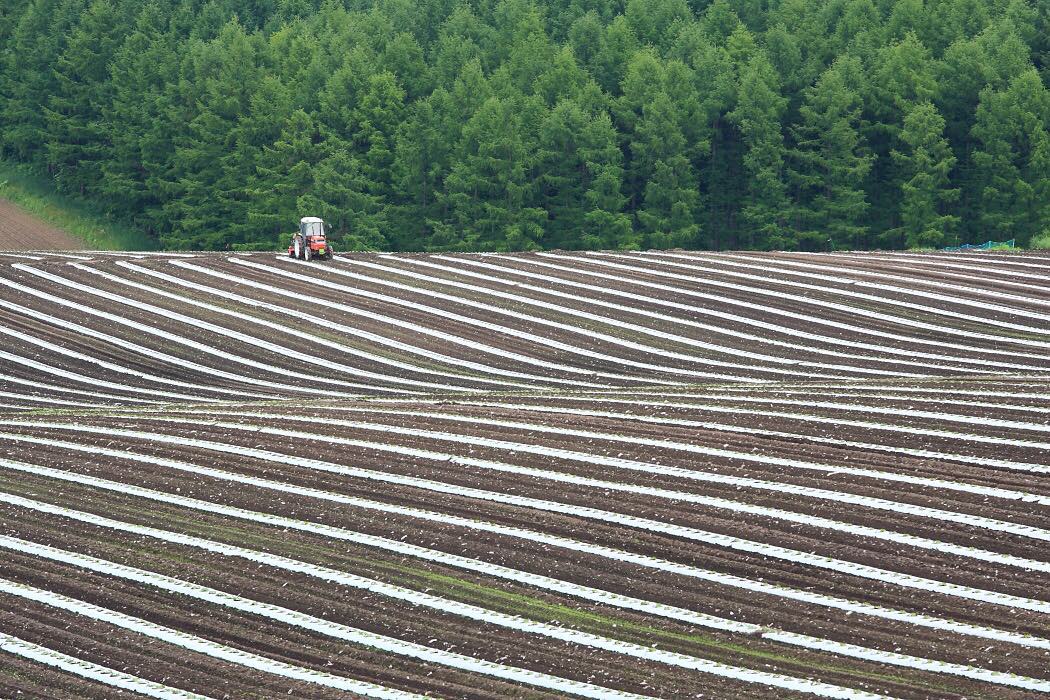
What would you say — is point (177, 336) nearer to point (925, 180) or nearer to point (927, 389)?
point (927, 389)

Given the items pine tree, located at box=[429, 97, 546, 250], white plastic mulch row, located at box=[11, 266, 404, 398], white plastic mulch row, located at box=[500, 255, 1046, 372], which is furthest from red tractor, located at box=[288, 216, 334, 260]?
pine tree, located at box=[429, 97, 546, 250]

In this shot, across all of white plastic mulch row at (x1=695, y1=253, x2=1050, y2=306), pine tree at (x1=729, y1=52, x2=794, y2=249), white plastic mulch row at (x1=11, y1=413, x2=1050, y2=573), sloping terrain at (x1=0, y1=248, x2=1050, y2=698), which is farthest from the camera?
pine tree at (x1=729, y1=52, x2=794, y2=249)

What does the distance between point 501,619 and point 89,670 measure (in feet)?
20.7

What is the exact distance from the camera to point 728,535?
24.2m

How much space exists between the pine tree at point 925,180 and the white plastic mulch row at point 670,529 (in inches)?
2458

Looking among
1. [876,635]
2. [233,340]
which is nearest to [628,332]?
[233,340]

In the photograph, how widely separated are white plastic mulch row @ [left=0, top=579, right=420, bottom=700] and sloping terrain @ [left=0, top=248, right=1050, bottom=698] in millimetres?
59

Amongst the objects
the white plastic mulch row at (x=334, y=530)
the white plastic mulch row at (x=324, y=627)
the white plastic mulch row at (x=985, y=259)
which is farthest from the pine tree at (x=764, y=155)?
the white plastic mulch row at (x=324, y=627)

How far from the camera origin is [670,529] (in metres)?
24.4

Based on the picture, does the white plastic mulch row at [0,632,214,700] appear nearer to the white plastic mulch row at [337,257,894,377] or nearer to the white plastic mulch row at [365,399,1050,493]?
the white plastic mulch row at [365,399,1050,493]

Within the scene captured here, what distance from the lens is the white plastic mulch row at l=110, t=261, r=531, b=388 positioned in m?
43.2

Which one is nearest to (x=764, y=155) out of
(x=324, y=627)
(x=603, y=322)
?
(x=603, y=322)

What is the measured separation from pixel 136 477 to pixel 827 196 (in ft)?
223

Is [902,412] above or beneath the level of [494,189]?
beneath
